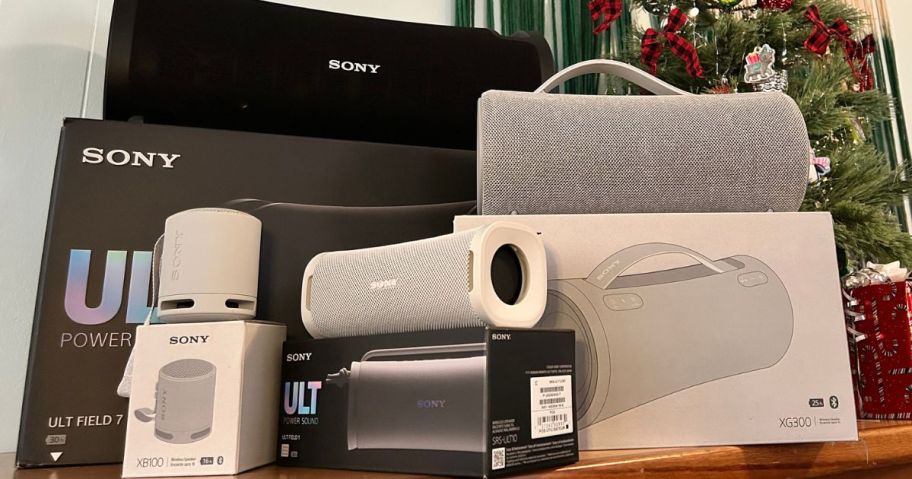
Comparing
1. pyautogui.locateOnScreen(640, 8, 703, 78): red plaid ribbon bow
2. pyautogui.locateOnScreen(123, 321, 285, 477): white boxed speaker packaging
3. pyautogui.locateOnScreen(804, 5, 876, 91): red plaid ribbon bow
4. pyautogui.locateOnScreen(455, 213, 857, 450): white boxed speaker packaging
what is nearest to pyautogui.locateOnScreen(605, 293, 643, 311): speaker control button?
pyautogui.locateOnScreen(455, 213, 857, 450): white boxed speaker packaging

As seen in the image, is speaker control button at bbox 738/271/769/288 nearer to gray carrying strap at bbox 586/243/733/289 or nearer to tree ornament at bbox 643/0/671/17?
gray carrying strap at bbox 586/243/733/289

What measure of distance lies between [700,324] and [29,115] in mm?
734

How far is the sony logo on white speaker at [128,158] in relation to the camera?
521 mm

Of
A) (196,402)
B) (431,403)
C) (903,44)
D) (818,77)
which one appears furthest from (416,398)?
(903,44)

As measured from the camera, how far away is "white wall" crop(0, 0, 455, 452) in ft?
2.27

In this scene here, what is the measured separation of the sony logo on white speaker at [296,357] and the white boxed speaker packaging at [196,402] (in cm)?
2

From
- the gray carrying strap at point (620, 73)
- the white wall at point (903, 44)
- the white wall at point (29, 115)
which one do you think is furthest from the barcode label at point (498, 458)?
the white wall at point (903, 44)

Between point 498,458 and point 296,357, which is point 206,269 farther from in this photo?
point 498,458

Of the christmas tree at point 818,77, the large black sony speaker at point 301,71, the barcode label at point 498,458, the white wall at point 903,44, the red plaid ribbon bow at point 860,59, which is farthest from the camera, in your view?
the white wall at point 903,44

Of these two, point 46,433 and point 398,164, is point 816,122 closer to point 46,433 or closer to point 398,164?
point 398,164

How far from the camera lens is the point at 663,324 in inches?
17.4

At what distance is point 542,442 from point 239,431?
178 mm

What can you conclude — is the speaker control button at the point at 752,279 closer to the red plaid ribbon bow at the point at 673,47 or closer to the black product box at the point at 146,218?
the black product box at the point at 146,218

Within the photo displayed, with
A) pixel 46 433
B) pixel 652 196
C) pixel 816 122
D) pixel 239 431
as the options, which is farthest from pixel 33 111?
pixel 816 122
